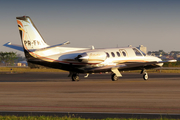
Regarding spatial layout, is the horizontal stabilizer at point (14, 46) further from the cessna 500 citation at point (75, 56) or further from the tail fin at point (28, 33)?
the tail fin at point (28, 33)

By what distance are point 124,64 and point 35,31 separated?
33.4 ft

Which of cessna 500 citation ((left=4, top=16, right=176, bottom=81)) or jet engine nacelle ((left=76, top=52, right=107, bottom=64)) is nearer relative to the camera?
cessna 500 citation ((left=4, top=16, right=176, bottom=81))

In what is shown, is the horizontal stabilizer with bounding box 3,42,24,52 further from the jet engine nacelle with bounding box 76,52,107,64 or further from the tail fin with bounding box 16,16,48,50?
the jet engine nacelle with bounding box 76,52,107,64

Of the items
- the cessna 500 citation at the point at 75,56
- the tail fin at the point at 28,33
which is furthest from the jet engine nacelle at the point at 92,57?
the tail fin at the point at 28,33

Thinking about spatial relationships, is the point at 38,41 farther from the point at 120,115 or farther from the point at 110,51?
the point at 120,115

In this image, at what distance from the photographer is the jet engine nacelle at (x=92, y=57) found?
29250mm

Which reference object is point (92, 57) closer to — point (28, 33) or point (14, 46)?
point (28, 33)

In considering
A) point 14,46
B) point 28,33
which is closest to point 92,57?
point 28,33

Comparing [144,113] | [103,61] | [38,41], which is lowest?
[144,113]

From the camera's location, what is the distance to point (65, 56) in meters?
29.7

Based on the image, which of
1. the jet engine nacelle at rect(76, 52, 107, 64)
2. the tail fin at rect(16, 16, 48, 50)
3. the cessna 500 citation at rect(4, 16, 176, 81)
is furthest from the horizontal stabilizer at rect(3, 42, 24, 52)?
the jet engine nacelle at rect(76, 52, 107, 64)

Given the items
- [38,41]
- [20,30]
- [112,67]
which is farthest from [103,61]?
[20,30]

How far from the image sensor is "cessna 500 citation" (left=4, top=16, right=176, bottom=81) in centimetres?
2833

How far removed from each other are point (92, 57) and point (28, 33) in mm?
6768
